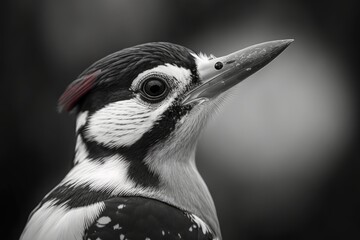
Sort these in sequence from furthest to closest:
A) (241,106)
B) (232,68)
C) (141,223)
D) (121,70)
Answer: (241,106) < (232,68) < (121,70) < (141,223)

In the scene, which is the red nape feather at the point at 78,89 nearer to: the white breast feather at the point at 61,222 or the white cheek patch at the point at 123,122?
the white cheek patch at the point at 123,122

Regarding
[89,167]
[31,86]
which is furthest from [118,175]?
[31,86]

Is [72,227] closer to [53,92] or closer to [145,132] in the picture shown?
[145,132]

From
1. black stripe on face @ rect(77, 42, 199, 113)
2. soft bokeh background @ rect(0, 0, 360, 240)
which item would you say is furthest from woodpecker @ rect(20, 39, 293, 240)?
soft bokeh background @ rect(0, 0, 360, 240)

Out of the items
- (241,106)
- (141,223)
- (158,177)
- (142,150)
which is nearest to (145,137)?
(142,150)

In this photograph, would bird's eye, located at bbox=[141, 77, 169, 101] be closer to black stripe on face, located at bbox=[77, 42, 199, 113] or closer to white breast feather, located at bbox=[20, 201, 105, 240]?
black stripe on face, located at bbox=[77, 42, 199, 113]

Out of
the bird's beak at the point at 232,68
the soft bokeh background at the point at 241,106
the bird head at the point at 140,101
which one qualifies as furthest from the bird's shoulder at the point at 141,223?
the soft bokeh background at the point at 241,106

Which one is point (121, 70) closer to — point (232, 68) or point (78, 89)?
point (78, 89)
